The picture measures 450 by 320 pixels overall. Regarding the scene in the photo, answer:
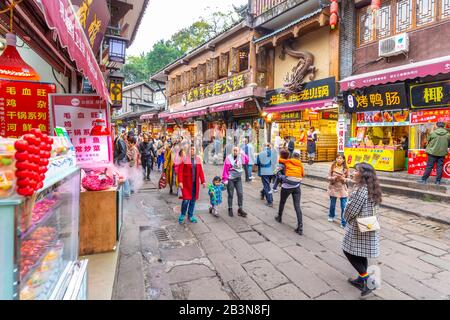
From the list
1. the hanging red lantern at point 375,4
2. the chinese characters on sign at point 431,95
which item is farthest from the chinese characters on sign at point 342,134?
the hanging red lantern at point 375,4

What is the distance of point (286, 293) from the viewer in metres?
3.37

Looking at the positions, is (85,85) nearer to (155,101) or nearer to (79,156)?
(79,156)

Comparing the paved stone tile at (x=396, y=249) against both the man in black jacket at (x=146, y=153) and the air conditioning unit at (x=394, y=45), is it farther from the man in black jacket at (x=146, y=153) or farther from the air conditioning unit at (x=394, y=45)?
the man in black jacket at (x=146, y=153)

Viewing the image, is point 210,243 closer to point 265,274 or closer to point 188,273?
point 188,273

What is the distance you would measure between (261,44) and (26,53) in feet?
39.3

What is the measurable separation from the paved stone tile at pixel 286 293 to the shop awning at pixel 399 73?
8.24m

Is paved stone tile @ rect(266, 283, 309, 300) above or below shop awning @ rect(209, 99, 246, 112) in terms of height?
below

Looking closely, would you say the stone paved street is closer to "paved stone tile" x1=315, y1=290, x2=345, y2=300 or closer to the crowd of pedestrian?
"paved stone tile" x1=315, y1=290, x2=345, y2=300

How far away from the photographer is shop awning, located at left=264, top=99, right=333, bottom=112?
37.7 ft

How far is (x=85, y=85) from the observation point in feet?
26.5

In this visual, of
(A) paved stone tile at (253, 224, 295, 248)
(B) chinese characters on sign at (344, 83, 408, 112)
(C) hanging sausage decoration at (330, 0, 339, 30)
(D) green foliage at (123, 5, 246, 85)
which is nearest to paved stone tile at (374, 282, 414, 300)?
(A) paved stone tile at (253, 224, 295, 248)

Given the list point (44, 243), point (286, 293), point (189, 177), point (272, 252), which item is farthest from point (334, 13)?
point (44, 243)

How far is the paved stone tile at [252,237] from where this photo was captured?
5.07 m

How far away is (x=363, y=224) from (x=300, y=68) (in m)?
11.5
